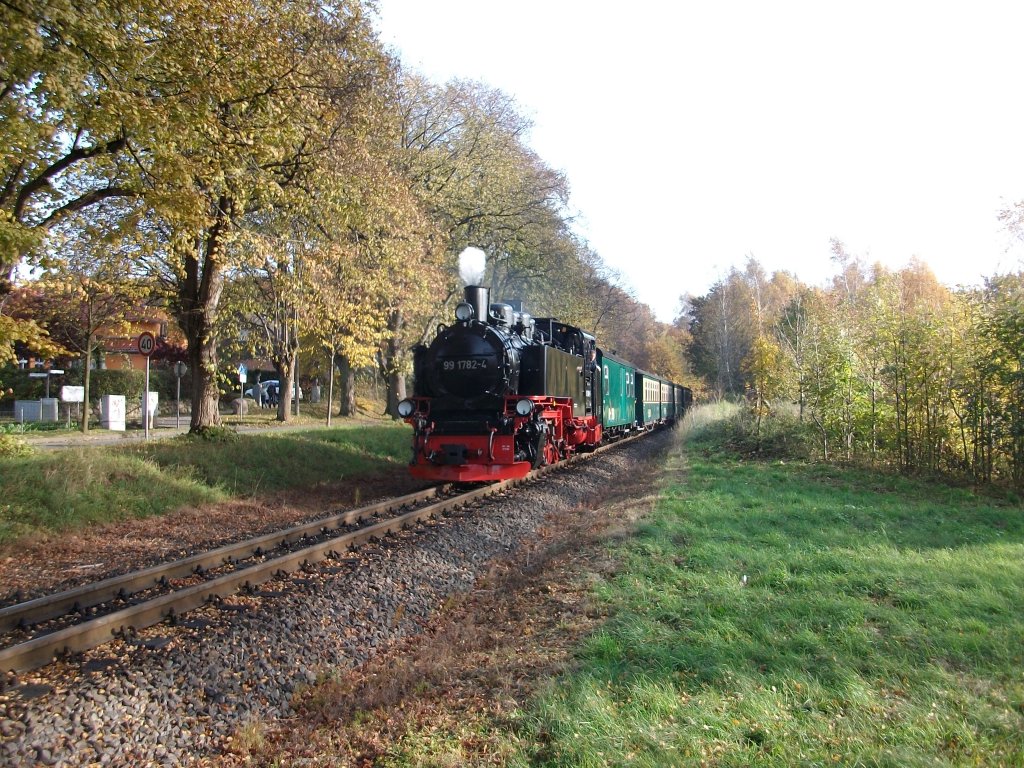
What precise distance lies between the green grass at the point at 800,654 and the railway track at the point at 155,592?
120 inches

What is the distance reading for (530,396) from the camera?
11609 mm

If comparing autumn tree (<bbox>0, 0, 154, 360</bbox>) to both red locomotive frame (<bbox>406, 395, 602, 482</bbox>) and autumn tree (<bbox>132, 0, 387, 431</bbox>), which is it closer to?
autumn tree (<bbox>132, 0, 387, 431</bbox>)

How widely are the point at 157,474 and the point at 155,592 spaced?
5.21 meters

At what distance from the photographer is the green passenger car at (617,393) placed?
1845cm

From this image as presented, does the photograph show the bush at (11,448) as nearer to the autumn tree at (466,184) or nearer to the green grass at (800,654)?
the green grass at (800,654)

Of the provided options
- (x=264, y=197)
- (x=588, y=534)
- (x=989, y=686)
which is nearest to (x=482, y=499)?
(x=588, y=534)

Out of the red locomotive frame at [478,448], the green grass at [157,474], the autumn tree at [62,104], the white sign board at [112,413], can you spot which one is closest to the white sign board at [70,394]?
the white sign board at [112,413]

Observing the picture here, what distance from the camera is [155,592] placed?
5918mm

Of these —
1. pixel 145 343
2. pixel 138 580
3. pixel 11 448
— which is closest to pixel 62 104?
pixel 138 580

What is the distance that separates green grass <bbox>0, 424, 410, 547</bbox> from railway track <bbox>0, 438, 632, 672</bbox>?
288 centimetres

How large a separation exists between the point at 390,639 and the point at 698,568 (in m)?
2.89

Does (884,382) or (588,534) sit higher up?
(884,382)

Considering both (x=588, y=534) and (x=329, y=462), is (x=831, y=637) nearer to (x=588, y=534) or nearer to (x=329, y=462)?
(x=588, y=534)

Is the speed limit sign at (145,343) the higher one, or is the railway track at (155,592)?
the speed limit sign at (145,343)
